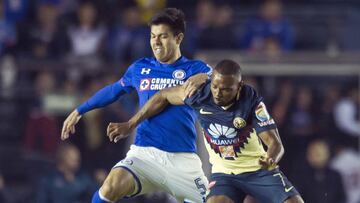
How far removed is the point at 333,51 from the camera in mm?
15797

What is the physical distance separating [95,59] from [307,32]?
3449 millimetres

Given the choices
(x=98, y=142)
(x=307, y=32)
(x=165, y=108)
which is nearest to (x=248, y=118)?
(x=165, y=108)

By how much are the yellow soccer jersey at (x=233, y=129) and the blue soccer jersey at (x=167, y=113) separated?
1.76 feet

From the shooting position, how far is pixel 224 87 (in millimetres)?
9242

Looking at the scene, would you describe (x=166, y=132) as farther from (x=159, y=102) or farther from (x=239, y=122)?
(x=239, y=122)

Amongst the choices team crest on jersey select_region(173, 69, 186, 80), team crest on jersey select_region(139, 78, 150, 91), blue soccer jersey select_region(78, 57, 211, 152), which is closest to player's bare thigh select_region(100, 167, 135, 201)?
blue soccer jersey select_region(78, 57, 211, 152)

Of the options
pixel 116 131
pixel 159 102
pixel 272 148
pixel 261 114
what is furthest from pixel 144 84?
pixel 272 148

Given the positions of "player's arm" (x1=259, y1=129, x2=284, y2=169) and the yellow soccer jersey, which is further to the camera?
the yellow soccer jersey

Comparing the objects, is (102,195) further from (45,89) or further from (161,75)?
(45,89)

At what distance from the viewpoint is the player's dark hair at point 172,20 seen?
10209mm

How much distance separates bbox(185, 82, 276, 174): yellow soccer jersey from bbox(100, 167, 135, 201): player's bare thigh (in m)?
0.78

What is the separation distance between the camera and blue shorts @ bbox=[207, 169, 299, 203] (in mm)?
9398

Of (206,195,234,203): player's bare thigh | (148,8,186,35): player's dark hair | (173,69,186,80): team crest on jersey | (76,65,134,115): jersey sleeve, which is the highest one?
(148,8,186,35): player's dark hair

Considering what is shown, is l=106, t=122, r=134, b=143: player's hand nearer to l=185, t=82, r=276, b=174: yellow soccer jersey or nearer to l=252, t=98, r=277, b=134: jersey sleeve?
l=185, t=82, r=276, b=174: yellow soccer jersey
